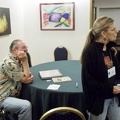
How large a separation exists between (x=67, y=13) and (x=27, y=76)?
8.42 feet

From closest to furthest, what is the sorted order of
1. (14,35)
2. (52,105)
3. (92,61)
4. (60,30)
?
1. (92,61)
2. (52,105)
3. (14,35)
4. (60,30)

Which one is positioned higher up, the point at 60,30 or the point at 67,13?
the point at 67,13

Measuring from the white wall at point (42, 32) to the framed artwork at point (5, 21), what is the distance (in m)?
0.31

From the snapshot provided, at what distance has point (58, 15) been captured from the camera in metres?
4.68

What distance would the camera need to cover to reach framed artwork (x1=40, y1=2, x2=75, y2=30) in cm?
462

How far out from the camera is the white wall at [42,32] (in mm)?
4586

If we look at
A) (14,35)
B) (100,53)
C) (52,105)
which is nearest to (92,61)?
(100,53)

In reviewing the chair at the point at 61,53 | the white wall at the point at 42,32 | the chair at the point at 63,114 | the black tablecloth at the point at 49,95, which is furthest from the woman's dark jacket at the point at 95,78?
the white wall at the point at 42,32

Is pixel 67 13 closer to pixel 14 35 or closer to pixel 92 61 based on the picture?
pixel 14 35

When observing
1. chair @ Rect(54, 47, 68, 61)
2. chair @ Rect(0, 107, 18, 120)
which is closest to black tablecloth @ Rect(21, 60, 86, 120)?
chair @ Rect(0, 107, 18, 120)

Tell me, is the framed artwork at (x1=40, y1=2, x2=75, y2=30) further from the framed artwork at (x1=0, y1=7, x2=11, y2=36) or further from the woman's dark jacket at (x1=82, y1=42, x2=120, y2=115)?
the woman's dark jacket at (x1=82, y1=42, x2=120, y2=115)

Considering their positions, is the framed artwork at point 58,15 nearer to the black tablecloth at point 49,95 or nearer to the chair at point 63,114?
the black tablecloth at point 49,95

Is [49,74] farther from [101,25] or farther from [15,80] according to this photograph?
[101,25]

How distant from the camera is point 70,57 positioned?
489 centimetres
